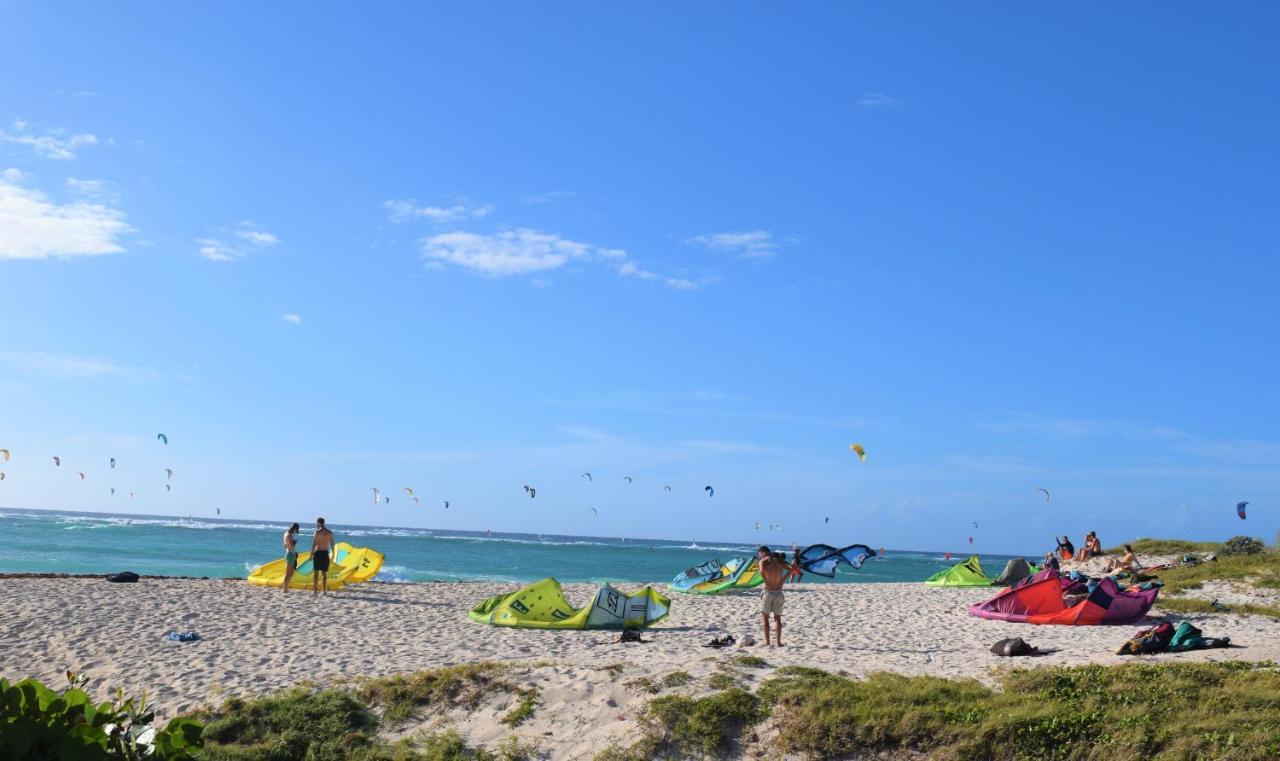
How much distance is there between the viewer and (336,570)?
18.5 m

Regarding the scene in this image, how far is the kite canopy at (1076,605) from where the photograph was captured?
1447 cm

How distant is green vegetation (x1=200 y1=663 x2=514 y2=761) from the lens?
7.14 m

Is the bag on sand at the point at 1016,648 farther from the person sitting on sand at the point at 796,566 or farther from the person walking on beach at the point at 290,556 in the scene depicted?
the person walking on beach at the point at 290,556

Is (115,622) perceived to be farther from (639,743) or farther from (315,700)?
(639,743)

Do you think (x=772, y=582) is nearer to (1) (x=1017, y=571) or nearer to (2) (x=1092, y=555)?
(1) (x=1017, y=571)

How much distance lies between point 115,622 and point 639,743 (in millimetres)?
9386

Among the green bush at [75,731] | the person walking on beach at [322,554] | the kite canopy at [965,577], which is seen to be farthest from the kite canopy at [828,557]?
the green bush at [75,731]

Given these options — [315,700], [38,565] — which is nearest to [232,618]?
[315,700]

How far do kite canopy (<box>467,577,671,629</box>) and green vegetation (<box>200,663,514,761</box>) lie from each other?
4561mm

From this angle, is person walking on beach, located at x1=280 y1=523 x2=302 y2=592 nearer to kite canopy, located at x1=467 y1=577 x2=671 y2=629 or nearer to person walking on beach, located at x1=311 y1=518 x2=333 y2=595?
person walking on beach, located at x1=311 y1=518 x2=333 y2=595

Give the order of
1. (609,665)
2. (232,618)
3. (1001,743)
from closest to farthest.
Result: (1001,743) → (609,665) → (232,618)

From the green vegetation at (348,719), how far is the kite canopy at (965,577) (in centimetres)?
1686

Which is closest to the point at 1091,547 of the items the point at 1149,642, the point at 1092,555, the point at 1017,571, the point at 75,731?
the point at 1092,555

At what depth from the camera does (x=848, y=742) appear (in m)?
6.89
